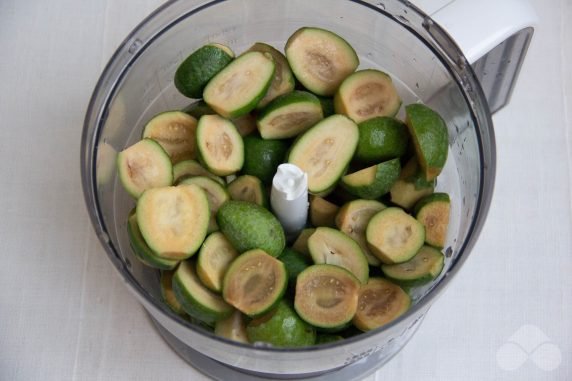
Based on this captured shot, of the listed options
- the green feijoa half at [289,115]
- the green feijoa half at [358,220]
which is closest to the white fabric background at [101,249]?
the green feijoa half at [358,220]

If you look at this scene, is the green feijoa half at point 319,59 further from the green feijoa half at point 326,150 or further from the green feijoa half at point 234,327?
the green feijoa half at point 234,327

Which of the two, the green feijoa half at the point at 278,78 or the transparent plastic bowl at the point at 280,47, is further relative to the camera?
the green feijoa half at the point at 278,78

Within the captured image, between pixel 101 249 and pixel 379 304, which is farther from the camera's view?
pixel 101 249

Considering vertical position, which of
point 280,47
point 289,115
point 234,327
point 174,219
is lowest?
point 234,327

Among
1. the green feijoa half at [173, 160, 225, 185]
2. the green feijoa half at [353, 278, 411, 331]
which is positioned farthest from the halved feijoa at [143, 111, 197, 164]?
the green feijoa half at [353, 278, 411, 331]

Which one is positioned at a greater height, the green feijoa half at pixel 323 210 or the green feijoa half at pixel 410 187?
the green feijoa half at pixel 410 187

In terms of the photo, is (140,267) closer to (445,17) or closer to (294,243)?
(294,243)

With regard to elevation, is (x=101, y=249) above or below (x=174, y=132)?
below

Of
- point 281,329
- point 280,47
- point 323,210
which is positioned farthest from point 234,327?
point 280,47

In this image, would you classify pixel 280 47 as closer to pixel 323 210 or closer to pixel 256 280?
pixel 323 210
